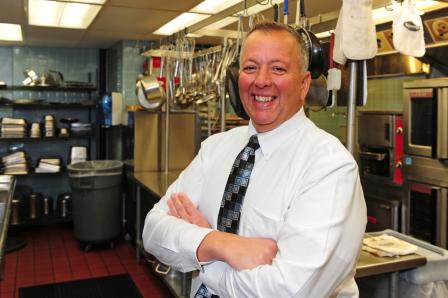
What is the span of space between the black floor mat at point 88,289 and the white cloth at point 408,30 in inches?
120

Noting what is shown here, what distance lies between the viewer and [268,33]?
1.22 m

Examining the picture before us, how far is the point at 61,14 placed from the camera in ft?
13.9

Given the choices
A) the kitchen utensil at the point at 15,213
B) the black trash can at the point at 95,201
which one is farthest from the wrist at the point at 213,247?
the kitchen utensil at the point at 15,213

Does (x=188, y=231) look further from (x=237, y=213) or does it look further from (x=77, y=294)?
(x=77, y=294)

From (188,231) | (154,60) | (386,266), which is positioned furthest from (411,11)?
(154,60)

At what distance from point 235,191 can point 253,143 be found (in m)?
0.16

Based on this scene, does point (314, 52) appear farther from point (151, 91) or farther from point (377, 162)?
point (377, 162)

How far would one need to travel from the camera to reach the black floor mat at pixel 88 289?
3.80 m

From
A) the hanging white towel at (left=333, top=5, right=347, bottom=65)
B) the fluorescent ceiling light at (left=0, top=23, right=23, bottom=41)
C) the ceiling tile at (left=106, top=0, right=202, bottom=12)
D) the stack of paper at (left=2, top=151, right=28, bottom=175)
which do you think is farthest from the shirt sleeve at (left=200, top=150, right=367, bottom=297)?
the stack of paper at (left=2, top=151, right=28, bottom=175)

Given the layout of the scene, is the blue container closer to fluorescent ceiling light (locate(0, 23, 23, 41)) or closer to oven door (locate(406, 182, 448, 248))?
fluorescent ceiling light (locate(0, 23, 23, 41))

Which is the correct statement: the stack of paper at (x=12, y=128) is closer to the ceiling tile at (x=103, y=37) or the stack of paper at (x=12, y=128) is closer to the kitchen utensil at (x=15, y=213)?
the kitchen utensil at (x=15, y=213)

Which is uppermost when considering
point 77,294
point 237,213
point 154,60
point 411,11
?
point 154,60

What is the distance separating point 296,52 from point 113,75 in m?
5.37

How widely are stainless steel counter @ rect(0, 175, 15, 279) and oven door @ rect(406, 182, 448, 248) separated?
11.0 ft
